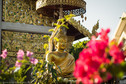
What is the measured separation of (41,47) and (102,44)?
22.2ft

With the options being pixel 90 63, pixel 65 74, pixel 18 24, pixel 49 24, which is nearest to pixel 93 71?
pixel 90 63

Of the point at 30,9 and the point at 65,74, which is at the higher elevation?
the point at 30,9

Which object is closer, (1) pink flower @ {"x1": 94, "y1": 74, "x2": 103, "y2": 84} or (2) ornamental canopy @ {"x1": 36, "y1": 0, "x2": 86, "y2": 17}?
(1) pink flower @ {"x1": 94, "y1": 74, "x2": 103, "y2": 84}

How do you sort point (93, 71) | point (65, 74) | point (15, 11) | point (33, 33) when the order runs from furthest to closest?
point (33, 33)
point (15, 11)
point (65, 74)
point (93, 71)

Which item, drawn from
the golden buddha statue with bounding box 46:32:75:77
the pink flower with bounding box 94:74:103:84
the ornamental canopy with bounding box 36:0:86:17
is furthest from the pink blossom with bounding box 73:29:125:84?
the ornamental canopy with bounding box 36:0:86:17

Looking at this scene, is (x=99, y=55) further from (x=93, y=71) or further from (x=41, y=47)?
(x=41, y=47)

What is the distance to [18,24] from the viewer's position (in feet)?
23.6

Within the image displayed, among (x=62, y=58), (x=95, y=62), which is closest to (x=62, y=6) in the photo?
(x=62, y=58)

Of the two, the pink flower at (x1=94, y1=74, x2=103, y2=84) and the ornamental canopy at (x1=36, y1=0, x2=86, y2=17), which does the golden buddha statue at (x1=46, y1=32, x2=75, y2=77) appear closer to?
the ornamental canopy at (x1=36, y1=0, x2=86, y2=17)

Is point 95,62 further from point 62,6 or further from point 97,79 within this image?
point 62,6

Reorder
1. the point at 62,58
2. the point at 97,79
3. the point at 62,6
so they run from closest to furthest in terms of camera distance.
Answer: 1. the point at 97,79
2. the point at 62,58
3. the point at 62,6

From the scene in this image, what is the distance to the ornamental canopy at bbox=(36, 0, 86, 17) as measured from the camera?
6.24 m

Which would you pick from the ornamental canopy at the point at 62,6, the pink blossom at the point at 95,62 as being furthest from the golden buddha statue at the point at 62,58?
the pink blossom at the point at 95,62

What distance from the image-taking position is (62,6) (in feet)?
23.1
